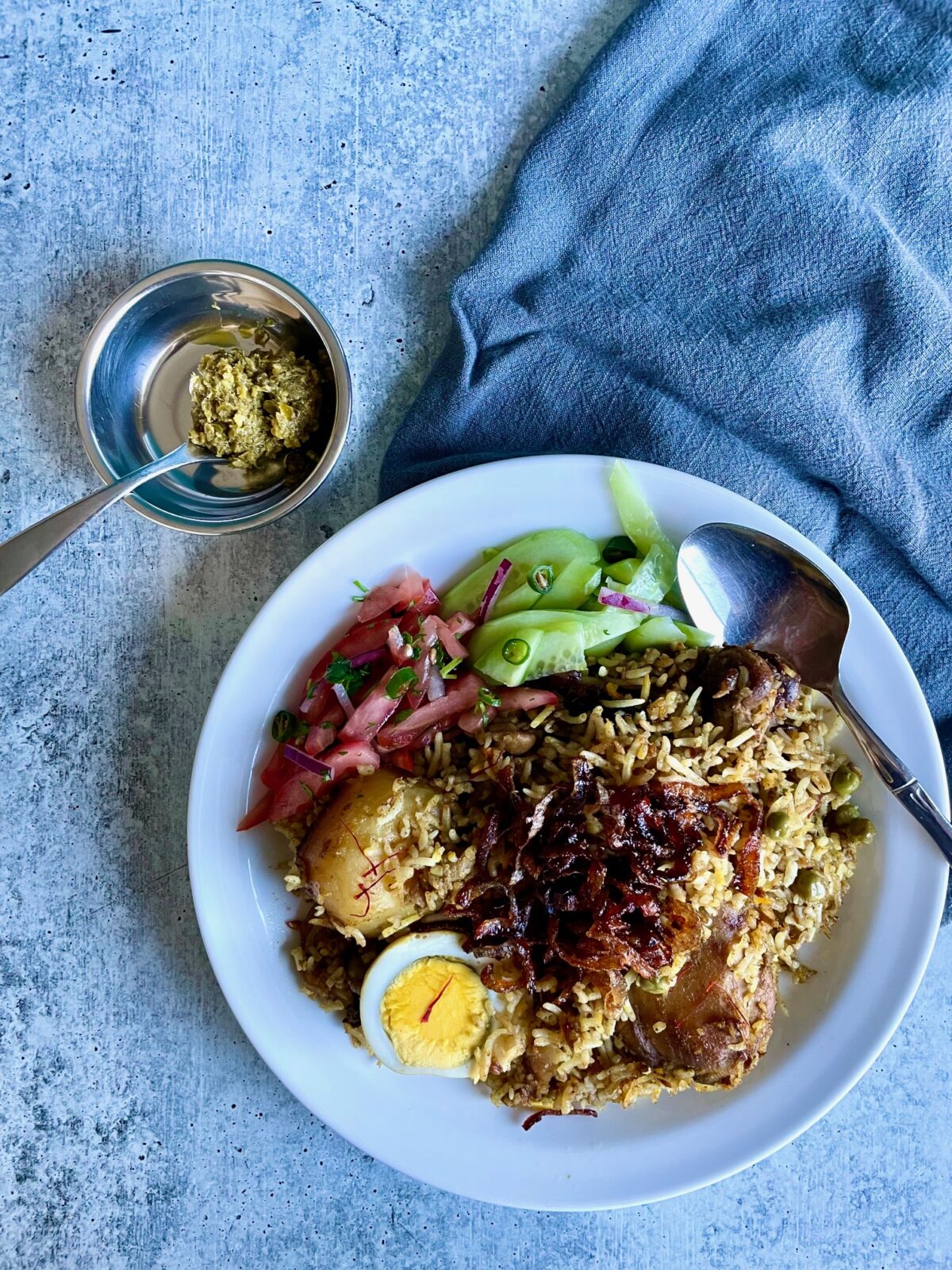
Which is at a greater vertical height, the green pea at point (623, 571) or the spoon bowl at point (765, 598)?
the spoon bowl at point (765, 598)

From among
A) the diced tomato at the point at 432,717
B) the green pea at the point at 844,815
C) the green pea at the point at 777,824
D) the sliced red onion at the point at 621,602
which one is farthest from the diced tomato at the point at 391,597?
the green pea at the point at 844,815

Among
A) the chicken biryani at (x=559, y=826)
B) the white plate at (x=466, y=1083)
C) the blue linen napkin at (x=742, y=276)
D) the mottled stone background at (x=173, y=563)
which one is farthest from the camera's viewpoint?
the mottled stone background at (x=173, y=563)

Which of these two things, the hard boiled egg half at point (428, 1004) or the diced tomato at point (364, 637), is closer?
the hard boiled egg half at point (428, 1004)

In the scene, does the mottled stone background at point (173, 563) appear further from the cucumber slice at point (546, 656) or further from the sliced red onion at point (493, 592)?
the cucumber slice at point (546, 656)

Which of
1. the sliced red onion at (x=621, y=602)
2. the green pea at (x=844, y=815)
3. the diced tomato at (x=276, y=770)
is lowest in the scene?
the diced tomato at (x=276, y=770)

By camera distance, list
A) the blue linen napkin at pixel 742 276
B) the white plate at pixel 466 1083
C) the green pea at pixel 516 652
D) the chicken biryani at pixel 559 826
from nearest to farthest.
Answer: the chicken biryani at pixel 559 826, the green pea at pixel 516 652, the white plate at pixel 466 1083, the blue linen napkin at pixel 742 276

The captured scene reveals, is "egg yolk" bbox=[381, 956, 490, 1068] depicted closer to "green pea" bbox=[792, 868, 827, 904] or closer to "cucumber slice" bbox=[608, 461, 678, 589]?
"green pea" bbox=[792, 868, 827, 904]

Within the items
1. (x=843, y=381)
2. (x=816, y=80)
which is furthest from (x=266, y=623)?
(x=816, y=80)
